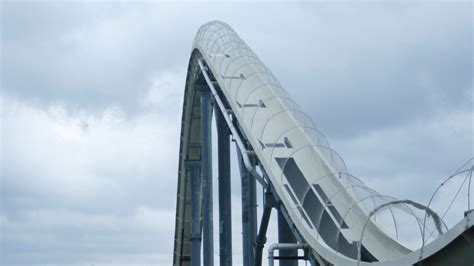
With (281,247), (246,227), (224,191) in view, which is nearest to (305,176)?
(281,247)

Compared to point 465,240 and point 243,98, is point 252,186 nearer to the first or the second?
point 243,98

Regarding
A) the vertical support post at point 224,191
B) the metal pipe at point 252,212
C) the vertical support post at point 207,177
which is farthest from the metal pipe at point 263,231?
the vertical support post at point 207,177

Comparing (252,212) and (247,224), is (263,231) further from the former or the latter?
(252,212)

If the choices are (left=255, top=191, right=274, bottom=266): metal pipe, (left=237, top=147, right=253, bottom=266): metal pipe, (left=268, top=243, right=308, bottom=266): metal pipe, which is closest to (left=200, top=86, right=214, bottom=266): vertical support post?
(left=237, top=147, right=253, bottom=266): metal pipe

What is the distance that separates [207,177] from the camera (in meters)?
51.9

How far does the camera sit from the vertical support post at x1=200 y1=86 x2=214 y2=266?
168ft

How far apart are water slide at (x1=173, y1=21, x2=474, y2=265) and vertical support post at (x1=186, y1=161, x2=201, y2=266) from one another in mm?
7918

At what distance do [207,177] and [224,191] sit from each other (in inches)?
63.5

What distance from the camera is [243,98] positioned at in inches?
1735

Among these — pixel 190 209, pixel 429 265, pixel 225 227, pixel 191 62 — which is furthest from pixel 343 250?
pixel 190 209

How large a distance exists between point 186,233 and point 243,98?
23518 millimetres

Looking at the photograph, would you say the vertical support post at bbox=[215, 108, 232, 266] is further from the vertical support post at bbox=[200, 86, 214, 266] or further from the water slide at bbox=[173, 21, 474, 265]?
the water slide at bbox=[173, 21, 474, 265]

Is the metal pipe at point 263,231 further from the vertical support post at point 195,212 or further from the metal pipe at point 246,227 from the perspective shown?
the vertical support post at point 195,212

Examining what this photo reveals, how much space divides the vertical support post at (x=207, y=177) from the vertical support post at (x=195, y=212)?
22.9 feet
